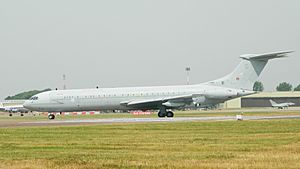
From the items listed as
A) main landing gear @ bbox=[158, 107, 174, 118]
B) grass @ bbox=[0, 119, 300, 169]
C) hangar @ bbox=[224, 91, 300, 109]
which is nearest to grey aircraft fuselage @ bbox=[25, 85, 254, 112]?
main landing gear @ bbox=[158, 107, 174, 118]

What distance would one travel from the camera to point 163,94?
70.8m

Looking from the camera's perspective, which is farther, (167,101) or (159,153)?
(167,101)

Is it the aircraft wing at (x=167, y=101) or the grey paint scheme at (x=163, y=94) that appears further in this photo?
the grey paint scheme at (x=163, y=94)

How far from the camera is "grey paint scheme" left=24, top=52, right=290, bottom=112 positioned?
69.3 metres

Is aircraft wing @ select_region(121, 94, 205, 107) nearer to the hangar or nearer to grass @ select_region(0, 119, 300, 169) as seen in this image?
grass @ select_region(0, 119, 300, 169)

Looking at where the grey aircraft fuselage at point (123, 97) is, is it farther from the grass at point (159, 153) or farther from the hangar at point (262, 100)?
the hangar at point (262, 100)

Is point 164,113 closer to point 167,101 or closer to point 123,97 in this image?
point 167,101

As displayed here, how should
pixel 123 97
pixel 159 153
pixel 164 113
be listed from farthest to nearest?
pixel 123 97
pixel 164 113
pixel 159 153

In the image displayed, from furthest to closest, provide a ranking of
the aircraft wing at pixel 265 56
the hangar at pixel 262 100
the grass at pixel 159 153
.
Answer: the hangar at pixel 262 100 < the aircraft wing at pixel 265 56 < the grass at pixel 159 153

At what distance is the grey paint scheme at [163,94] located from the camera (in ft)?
227

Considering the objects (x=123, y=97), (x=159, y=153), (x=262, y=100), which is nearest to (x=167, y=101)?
(x=123, y=97)

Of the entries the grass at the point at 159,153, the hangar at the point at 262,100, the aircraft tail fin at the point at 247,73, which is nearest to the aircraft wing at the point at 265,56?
the aircraft tail fin at the point at 247,73

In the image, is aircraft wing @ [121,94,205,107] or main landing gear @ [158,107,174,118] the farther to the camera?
main landing gear @ [158,107,174,118]

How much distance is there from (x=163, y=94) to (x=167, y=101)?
166 cm
